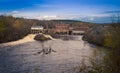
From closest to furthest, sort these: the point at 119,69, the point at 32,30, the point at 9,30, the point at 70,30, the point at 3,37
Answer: the point at 119,69 < the point at 3,37 < the point at 9,30 < the point at 32,30 < the point at 70,30

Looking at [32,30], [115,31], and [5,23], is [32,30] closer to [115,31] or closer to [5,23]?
[5,23]

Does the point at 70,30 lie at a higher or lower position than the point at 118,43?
lower

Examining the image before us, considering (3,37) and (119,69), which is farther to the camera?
(3,37)

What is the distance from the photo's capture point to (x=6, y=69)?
86.8ft

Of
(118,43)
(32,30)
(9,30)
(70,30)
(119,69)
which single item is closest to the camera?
(119,69)

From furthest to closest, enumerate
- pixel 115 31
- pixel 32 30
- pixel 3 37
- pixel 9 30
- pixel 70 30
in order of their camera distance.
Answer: pixel 70 30, pixel 32 30, pixel 9 30, pixel 3 37, pixel 115 31

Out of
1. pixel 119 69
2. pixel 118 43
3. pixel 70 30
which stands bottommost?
pixel 70 30

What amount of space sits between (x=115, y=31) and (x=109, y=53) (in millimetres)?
1731

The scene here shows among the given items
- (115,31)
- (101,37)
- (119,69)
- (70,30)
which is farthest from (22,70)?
(70,30)

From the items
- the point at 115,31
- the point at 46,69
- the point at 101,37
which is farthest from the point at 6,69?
the point at 101,37

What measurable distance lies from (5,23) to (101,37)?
34196 mm

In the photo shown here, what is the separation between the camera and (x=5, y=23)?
79.4 metres

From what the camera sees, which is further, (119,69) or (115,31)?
(115,31)

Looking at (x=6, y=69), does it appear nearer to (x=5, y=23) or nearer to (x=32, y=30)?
(x=5, y=23)
